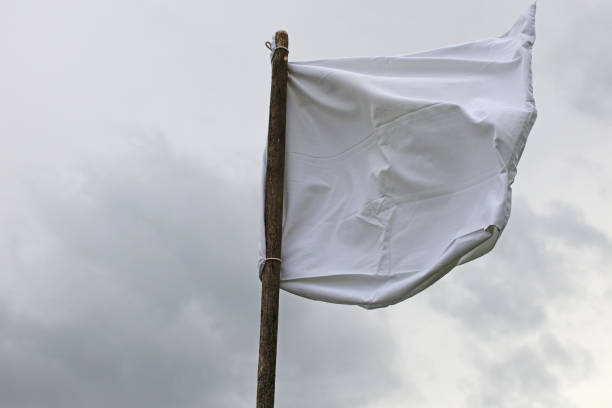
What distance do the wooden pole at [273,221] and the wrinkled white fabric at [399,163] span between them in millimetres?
177

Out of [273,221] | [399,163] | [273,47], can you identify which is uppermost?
[273,47]

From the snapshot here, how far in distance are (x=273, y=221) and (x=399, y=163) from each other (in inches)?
42.9

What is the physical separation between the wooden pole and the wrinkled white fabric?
18 centimetres

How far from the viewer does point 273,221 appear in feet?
22.2

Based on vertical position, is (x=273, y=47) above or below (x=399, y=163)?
above

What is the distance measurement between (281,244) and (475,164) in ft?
5.31

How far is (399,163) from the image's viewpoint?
22.3 ft

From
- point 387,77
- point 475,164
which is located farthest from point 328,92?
point 475,164

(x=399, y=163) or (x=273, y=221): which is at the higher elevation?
(x=399, y=163)

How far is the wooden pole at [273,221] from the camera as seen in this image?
6.27 meters

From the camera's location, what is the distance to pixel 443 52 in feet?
24.0

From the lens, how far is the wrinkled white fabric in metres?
6.34

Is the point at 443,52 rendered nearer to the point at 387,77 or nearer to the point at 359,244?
the point at 387,77

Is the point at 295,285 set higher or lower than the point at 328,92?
lower
